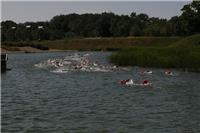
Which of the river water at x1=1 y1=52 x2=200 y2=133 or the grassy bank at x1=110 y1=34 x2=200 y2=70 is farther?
the grassy bank at x1=110 y1=34 x2=200 y2=70

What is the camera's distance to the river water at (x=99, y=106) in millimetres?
26297

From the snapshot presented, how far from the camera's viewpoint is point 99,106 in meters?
33.2

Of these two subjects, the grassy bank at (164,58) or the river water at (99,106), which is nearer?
the river water at (99,106)

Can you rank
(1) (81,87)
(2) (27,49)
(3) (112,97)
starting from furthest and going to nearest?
(2) (27,49) → (1) (81,87) → (3) (112,97)

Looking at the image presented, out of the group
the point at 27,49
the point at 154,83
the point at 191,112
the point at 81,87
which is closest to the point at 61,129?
the point at 191,112

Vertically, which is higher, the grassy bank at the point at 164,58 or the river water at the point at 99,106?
the grassy bank at the point at 164,58

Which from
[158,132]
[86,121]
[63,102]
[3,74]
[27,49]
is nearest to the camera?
[158,132]

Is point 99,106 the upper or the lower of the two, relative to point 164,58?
Answer: lower

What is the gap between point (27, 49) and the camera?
168 meters

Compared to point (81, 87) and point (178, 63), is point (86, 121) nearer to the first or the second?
point (81, 87)

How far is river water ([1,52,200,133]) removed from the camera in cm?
2630

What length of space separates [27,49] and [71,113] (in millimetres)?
139436

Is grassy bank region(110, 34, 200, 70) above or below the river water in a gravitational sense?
above

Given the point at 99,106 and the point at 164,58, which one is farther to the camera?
the point at 164,58
